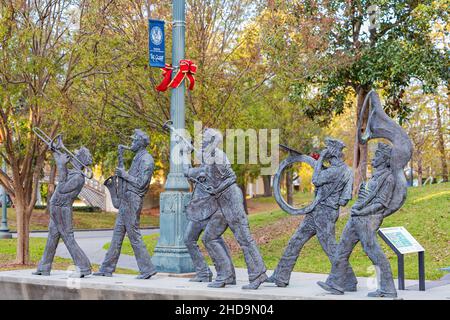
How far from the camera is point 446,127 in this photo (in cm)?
3156

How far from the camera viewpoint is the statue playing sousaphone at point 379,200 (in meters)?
8.82

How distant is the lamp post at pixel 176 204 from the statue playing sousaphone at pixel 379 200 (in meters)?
3.84

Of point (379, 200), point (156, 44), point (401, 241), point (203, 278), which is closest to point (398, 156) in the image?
point (379, 200)

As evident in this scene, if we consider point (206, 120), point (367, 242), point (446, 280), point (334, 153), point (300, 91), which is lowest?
point (446, 280)

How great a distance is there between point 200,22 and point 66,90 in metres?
3.61

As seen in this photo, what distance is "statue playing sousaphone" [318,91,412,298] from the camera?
8820mm

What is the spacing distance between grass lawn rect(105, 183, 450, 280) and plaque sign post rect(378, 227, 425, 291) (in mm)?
2215

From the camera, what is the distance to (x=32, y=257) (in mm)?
17531

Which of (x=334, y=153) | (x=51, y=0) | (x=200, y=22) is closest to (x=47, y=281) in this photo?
(x=334, y=153)

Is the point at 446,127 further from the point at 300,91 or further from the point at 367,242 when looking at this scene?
the point at 367,242

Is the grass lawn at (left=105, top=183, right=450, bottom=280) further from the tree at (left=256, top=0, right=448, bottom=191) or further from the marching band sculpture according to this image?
the marching band sculpture

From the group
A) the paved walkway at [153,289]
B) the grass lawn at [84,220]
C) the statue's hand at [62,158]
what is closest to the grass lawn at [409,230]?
the paved walkway at [153,289]

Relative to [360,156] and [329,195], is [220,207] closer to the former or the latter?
[329,195]

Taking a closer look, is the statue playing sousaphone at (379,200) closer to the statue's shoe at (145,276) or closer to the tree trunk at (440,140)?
the statue's shoe at (145,276)
